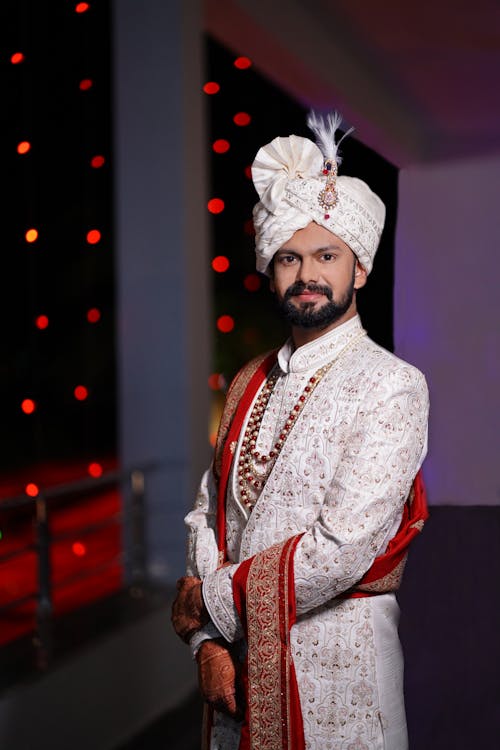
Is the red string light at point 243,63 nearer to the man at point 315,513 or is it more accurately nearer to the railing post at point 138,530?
the man at point 315,513

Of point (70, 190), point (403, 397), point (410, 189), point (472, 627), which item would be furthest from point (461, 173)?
point (70, 190)

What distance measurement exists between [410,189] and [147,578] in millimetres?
2506

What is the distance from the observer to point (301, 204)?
1.59 metres

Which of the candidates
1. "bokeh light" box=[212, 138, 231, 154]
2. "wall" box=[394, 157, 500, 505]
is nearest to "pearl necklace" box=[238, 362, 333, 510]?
"wall" box=[394, 157, 500, 505]

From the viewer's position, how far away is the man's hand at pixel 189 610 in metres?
1.58

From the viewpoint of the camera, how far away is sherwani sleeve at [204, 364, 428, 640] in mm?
1463

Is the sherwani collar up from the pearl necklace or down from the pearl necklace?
up

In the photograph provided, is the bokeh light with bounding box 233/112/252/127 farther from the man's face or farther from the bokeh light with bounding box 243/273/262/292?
the man's face

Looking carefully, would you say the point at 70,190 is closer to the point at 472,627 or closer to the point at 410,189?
the point at 410,189

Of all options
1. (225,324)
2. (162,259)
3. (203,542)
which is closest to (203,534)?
(203,542)

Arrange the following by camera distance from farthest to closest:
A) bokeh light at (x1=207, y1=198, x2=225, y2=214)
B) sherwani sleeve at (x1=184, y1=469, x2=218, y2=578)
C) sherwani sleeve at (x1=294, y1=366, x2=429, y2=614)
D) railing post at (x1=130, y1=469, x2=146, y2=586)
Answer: bokeh light at (x1=207, y1=198, x2=225, y2=214)
railing post at (x1=130, y1=469, x2=146, y2=586)
sherwani sleeve at (x1=184, y1=469, x2=218, y2=578)
sherwani sleeve at (x1=294, y1=366, x2=429, y2=614)

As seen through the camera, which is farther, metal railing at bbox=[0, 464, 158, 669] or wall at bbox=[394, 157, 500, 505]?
metal railing at bbox=[0, 464, 158, 669]

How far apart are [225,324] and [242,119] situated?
249 cm

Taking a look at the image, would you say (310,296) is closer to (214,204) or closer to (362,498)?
(362,498)
